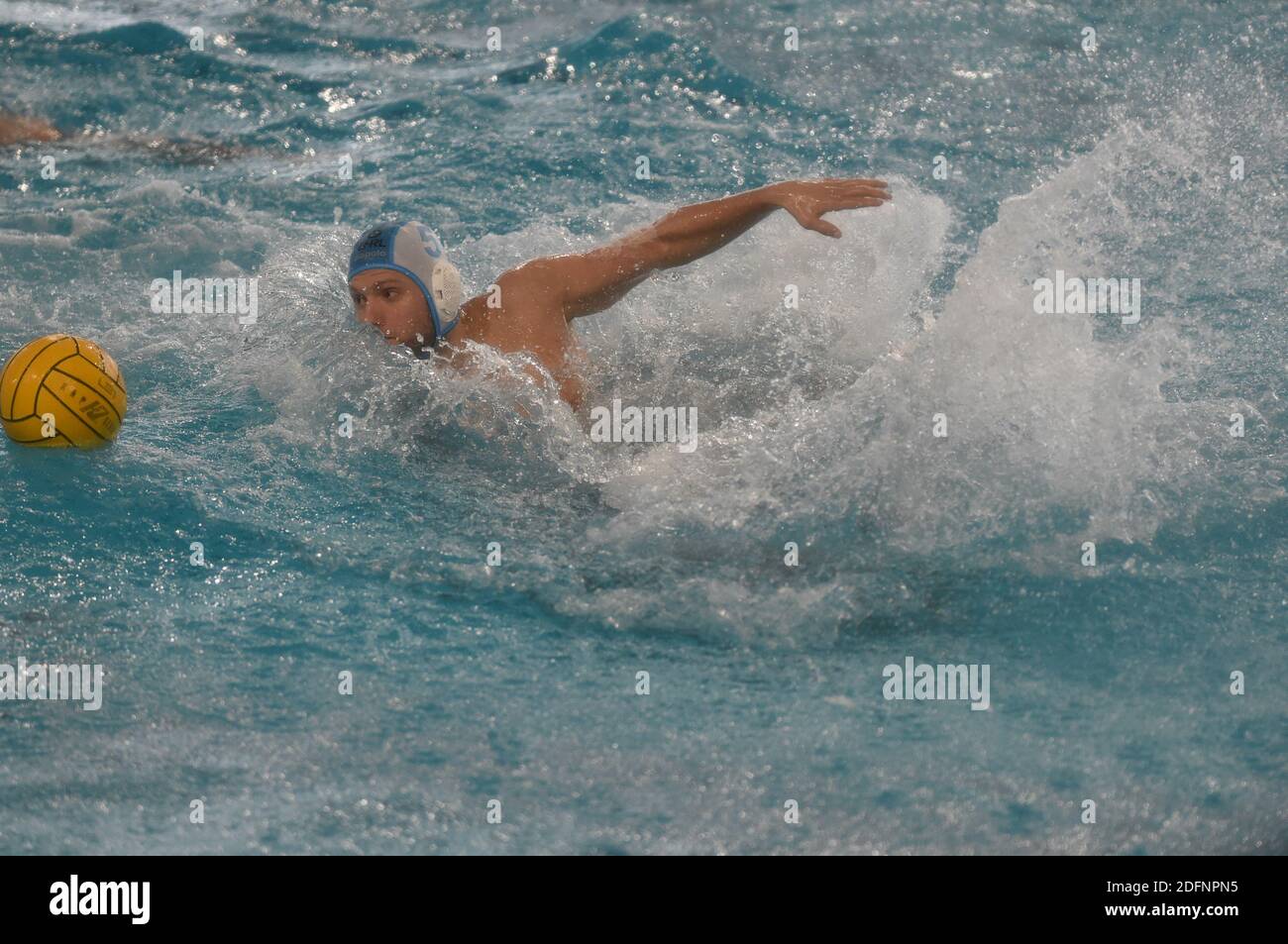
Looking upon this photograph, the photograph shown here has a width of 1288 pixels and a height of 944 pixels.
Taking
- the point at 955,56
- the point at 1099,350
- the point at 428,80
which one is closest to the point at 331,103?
the point at 428,80

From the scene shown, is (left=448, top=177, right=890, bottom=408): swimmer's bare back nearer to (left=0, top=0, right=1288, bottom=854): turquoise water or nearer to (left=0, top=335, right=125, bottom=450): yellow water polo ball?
(left=0, top=0, right=1288, bottom=854): turquoise water

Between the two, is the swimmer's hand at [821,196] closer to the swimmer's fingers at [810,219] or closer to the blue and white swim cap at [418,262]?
the swimmer's fingers at [810,219]

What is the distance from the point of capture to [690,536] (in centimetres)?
388

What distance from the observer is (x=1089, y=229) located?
487cm

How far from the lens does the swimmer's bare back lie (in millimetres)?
4242

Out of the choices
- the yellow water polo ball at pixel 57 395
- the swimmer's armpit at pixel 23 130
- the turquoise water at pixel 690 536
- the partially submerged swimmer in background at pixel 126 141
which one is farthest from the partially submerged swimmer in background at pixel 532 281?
the swimmer's armpit at pixel 23 130

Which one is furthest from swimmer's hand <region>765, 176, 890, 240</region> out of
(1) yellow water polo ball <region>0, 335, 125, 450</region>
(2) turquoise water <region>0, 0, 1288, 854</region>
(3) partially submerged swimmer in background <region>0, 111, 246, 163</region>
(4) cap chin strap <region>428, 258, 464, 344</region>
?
(3) partially submerged swimmer in background <region>0, 111, 246, 163</region>

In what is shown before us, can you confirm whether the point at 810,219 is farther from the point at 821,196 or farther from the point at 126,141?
the point at 126,141

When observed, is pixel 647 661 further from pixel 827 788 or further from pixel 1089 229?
pixel 1089 229

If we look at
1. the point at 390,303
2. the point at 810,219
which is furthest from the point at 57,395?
the point at 810,219

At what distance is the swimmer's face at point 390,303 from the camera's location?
426cm

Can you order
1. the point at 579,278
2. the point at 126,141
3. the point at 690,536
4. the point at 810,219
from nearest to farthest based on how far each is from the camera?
the point at 690,536, the point at 810,219, the point at 579,278, the point at 126,141

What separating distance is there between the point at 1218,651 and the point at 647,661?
5.17 feet

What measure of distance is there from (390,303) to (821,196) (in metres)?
1.48
